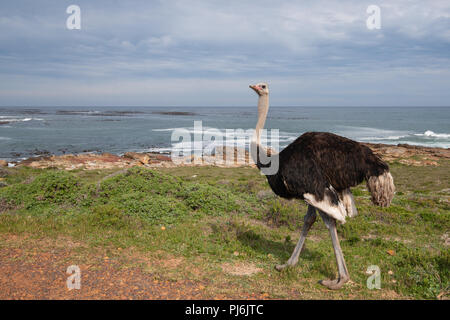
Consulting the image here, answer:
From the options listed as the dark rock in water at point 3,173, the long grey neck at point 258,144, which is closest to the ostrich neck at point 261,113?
the long grey neck at point 258,144

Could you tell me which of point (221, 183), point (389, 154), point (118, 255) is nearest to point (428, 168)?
point (389, 154)

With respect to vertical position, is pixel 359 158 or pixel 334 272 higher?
pixel 359 158

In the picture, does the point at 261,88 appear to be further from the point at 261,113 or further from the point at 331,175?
the point at 331,175

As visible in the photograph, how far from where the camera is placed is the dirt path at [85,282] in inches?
169

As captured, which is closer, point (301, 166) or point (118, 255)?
point (301, 166)

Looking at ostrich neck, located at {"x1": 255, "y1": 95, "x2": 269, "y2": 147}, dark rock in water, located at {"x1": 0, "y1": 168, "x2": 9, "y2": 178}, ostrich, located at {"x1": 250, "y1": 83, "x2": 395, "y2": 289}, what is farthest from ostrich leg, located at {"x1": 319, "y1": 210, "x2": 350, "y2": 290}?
dark rock in water, located at {"x1": 0, "y1": 168, "x2": 9, "y2": 178}

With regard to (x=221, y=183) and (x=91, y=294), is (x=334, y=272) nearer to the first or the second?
(x=91, y=294)

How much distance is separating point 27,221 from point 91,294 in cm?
345

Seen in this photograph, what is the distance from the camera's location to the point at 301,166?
4.67 m

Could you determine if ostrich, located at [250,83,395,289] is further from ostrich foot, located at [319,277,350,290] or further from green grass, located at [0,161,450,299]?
green grass, located at [0,161,450,299]

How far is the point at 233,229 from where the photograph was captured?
6.80m

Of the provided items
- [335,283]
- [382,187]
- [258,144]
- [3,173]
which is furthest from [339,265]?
[3,173]

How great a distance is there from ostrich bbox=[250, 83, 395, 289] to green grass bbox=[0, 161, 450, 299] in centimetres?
88
